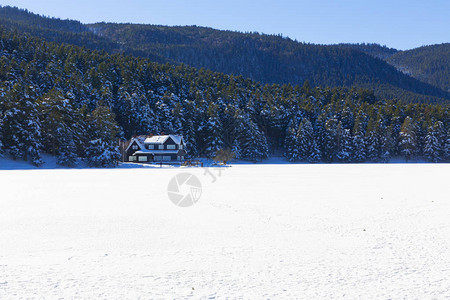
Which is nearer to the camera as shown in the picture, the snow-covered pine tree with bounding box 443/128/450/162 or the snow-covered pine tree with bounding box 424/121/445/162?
the snow-covered pine tree with bounding box 424/121/445/162

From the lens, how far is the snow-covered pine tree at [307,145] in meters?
82.0

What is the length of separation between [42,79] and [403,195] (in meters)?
80.9

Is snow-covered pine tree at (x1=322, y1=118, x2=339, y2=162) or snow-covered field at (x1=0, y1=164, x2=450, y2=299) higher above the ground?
snow-covered pine tree at (x1=322, y1=118, x2=339, y2=162)

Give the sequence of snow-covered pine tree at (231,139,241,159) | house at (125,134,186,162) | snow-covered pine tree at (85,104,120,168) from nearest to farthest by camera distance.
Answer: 1. snow-covered pine tree at (85,104,120,168)
2. house at (125,134,186,162)
3. snow-covered pine tree at (231,139,241,159)

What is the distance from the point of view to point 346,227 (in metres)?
11.9

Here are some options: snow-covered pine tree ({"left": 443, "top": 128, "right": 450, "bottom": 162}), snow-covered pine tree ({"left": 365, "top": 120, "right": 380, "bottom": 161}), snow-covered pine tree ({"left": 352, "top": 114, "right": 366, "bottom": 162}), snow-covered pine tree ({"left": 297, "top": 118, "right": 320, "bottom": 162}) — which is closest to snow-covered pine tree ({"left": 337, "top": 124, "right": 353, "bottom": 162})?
snow-covered pine tree ({"left": 352, "top": 114, "right": 366, "bottom": 162})

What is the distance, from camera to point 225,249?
9352 millimetres

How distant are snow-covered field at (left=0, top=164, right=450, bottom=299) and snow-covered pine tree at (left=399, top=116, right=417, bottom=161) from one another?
257 feet

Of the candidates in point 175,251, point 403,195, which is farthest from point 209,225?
point 403,195

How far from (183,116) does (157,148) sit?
1195 centimetres

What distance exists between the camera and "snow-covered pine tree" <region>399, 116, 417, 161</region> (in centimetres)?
8644

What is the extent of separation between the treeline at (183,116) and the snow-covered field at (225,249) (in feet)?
138

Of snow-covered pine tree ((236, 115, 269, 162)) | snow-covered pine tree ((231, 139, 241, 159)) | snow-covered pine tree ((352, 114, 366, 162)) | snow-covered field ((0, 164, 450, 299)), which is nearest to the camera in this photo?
snow-covered field ((0, 164, 450, 299))

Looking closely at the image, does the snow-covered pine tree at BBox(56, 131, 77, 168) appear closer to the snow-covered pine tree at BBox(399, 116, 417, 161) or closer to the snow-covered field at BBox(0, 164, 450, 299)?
→ the snow-covered field at BBox(0, 164, 450, 299)
